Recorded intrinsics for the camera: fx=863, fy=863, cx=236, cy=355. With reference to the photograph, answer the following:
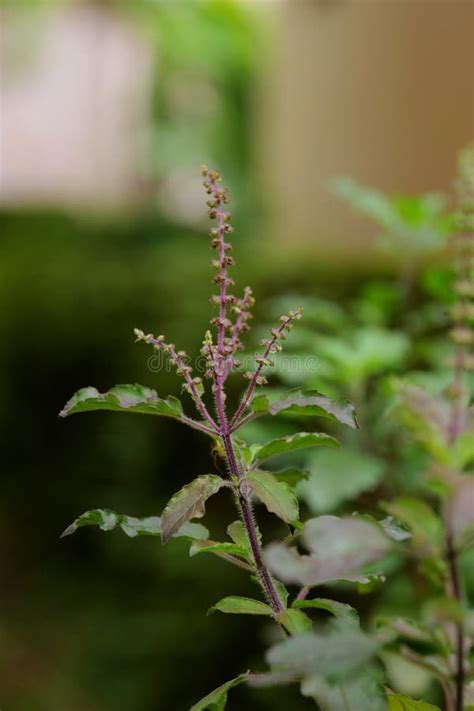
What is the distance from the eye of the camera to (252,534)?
645mm

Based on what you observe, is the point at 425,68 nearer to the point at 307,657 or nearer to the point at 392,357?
the point at 392,357

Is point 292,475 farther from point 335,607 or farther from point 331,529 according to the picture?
point 331,529

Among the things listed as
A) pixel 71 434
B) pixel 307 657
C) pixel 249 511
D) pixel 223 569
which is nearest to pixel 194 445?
pixel 223 569

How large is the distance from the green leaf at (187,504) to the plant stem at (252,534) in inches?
0.7

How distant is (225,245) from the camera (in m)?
0.64

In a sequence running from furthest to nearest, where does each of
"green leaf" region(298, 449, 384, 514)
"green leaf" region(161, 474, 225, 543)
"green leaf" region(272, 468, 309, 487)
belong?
"green leaf" region(298, 449, 384, 514), "green leaf" region(272, 468, 309, 487), "green leaf" region(161, 474, 225, 543)

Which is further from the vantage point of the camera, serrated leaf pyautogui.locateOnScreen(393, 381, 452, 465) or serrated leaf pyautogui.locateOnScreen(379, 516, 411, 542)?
serrated leaf pyautogui.locateOnScreen(379, 516, 411, 542)

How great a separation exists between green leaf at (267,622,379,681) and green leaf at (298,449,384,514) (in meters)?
→ 0.80

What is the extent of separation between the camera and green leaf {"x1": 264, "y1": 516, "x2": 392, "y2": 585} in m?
0.51

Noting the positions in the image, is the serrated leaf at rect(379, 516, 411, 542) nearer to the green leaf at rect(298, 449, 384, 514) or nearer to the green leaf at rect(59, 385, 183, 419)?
the green leaf at rect(59, 385, 183, 419)

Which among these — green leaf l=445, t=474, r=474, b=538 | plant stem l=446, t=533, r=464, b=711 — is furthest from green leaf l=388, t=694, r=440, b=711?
green leaf l=445, t=474, r=474, b=538

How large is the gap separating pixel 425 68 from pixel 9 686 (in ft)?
8.85

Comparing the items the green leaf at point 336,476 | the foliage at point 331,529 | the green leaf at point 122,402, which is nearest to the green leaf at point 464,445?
the foliage at point 331,529

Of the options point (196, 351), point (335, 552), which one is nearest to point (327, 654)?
point (335, 552)
